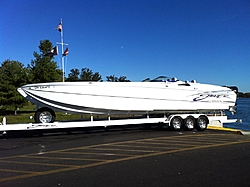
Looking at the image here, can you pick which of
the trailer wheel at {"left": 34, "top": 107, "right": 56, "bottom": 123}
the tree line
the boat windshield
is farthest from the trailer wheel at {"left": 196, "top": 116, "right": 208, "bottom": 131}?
the tree line

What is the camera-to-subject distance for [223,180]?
550cm

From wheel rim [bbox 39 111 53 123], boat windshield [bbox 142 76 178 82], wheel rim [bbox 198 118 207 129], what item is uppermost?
boat windshield [bbox 142 76 178 82]

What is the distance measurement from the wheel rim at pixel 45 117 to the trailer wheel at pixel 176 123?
18.5 feet

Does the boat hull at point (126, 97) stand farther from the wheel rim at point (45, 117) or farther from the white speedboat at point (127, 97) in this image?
the wheel rim at point (45, 117)

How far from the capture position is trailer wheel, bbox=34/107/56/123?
10875mm

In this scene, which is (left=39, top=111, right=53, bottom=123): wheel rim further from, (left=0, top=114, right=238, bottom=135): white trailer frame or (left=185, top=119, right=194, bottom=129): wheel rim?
(left=185, top=119, right=194, bottom=129): wheel rim

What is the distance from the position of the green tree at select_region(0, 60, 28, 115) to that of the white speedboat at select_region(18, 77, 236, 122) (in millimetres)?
17608

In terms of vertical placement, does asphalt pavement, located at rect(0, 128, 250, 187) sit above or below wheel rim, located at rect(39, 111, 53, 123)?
below

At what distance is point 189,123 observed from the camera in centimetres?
1341

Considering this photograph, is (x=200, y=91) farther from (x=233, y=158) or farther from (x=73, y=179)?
(x=73, y=179)

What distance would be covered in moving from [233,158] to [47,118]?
23.3ft

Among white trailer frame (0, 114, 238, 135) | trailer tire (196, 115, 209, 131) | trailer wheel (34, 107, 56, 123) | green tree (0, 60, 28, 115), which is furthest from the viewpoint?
A: green tree (0, 60, 28, 115)

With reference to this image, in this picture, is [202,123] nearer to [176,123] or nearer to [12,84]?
[176,123]

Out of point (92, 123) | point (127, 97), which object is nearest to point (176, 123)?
point (127, 97)
